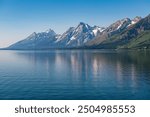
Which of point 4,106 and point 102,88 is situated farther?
point 102,88

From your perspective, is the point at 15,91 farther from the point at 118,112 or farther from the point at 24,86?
the point at 118,112

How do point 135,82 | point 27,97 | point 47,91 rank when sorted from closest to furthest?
1. point 27,97
2. point 47,91
3. point 135,82

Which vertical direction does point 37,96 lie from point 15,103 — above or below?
below

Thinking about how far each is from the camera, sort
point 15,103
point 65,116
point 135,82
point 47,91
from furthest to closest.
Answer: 1. point 135,82
2. point 47,91
3. point 15,103
4. point 65,116

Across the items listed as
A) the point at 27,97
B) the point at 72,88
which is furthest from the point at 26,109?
the point at 72,88

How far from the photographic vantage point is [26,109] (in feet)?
139

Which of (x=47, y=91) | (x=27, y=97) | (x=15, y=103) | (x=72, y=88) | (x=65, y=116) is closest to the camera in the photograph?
(x=65, y=116)

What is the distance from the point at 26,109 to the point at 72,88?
53.0m

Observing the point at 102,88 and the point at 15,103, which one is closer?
the point at 15,103

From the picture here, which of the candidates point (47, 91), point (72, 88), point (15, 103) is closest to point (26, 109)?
point (15, 103)

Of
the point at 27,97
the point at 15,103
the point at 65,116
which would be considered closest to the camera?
the point at 65,116

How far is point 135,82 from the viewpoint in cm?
10669

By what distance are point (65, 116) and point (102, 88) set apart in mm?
52986

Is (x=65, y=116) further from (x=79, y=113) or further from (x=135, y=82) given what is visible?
(x=135, y=82)
